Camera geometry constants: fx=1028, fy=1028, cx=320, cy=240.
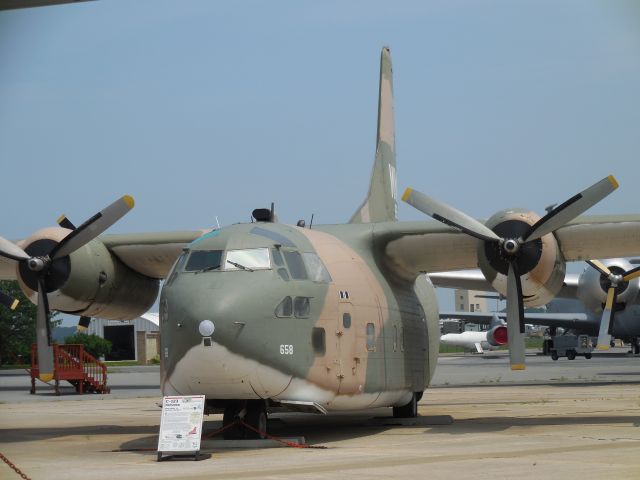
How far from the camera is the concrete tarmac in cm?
1188

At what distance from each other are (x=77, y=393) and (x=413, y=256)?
1997 cm

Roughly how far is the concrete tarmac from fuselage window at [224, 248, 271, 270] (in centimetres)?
261

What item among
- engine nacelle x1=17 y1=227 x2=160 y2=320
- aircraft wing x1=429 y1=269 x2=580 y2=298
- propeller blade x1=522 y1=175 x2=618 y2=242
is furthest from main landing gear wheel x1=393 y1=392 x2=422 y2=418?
aircraft wing x1=429 y1=269 x2=580 y2=298

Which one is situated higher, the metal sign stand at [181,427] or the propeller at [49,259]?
the propeller at [49,259]

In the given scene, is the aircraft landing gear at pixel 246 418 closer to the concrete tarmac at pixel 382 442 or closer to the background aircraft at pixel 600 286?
the concrete tarmac at pixel 382 442

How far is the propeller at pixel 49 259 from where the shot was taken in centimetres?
1816

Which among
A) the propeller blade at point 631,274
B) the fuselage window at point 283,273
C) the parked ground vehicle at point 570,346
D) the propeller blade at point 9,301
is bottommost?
the parked ground vehicle at point 570,346

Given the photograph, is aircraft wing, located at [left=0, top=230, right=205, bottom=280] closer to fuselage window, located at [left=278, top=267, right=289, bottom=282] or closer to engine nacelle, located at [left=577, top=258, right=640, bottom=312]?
fuselage window, located at [left=278, top=267, right=289, bottom=282]

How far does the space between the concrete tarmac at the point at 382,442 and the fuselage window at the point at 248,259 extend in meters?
2.61

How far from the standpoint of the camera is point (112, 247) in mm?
20141

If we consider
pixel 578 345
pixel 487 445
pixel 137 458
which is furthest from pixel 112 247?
pixel 578 345

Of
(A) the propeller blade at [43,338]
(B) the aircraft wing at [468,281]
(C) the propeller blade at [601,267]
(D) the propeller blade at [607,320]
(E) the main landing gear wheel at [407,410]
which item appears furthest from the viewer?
(B) the aircraft wing at [468,281]

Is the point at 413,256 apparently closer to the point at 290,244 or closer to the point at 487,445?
the point at 290,244

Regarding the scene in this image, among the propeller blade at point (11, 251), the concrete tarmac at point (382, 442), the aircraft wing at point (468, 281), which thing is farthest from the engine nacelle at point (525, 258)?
the aircraft wing at point (468, 281)
